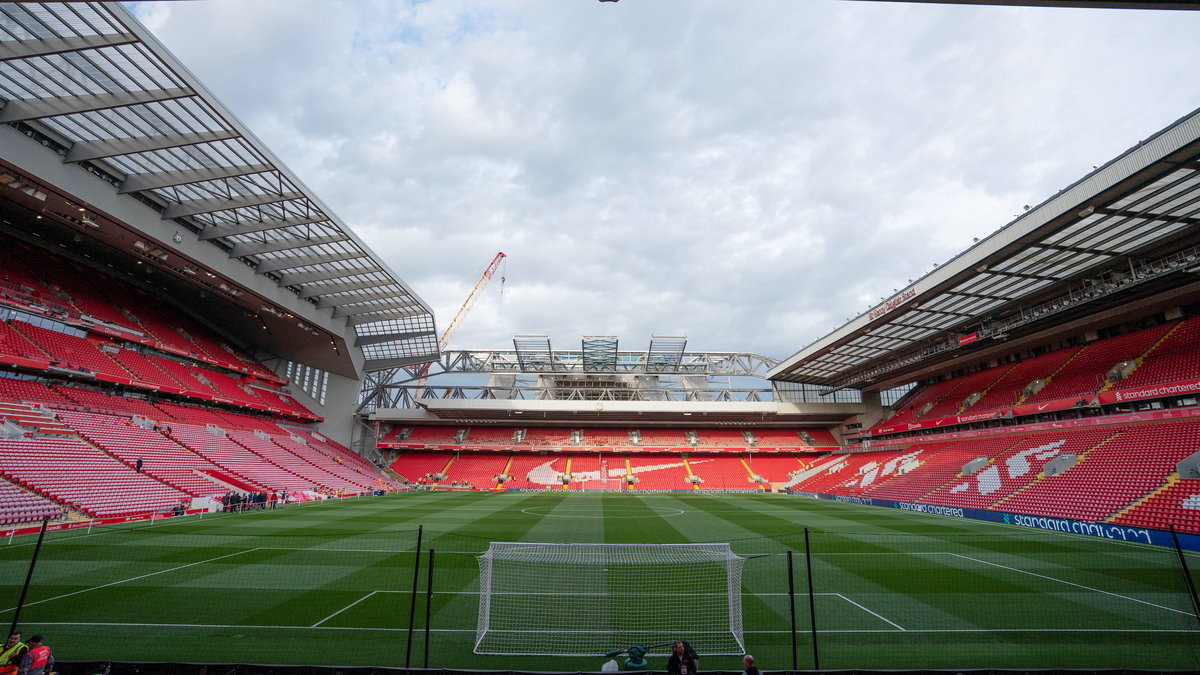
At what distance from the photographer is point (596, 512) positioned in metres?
26.5

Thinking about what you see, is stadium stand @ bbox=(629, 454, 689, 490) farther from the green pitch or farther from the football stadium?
the green pitch

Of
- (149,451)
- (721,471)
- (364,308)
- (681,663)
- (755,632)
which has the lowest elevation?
(755,632)

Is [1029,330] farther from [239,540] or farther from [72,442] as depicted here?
[72,442]

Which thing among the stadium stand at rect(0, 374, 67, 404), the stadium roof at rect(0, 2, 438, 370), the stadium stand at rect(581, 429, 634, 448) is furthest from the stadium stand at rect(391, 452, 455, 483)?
the stadium stand at rect(0, 374, 67, 404)

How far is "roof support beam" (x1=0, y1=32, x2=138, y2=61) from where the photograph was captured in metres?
14.3

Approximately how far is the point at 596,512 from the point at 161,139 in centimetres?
2572

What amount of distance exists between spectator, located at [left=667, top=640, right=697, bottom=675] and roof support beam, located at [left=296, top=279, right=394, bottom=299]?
3240 centimetres

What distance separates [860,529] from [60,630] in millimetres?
22852

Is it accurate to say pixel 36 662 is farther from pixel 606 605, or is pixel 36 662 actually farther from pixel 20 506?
pixel 20 506

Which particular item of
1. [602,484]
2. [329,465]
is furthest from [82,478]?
[602,484]

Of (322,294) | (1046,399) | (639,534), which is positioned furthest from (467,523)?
(1046,399)

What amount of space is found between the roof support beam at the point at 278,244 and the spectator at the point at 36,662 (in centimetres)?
2395

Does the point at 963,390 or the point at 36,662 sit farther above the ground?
the point at 963,390

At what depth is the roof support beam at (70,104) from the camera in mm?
16719
